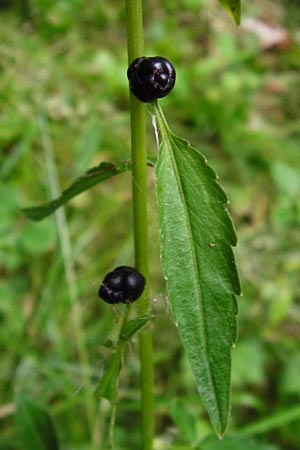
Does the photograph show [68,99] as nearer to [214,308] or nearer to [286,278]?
A: [286,278]

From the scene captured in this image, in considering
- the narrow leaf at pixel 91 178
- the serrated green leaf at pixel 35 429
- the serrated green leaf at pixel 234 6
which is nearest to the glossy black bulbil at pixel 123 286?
the narrow leaf at pixel 91 178

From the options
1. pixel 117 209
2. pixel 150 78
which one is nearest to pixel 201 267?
pixel 150 78

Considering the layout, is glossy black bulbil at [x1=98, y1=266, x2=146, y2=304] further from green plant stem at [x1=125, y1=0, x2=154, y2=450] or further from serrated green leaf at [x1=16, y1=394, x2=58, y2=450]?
serrated green leaf at [x1=16, y1=394, x2=58, y2=450]

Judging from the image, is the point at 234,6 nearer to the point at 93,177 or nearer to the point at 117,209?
the point at 93,177

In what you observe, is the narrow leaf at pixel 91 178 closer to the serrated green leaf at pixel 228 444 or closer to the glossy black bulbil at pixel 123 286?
the glossy black bulbil at pixel 123 286

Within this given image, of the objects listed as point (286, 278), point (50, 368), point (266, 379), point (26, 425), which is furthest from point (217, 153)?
point (26, 425)
